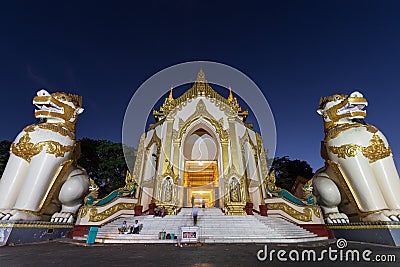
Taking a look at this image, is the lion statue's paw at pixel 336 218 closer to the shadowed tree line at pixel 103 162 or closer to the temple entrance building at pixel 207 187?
the temple entrance building at pixel 207 187

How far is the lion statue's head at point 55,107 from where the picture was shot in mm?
9539

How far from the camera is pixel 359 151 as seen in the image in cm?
862

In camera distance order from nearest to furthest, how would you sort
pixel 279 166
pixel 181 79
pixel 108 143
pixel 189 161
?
pixel 181 79, pixel 189 161, pixel 108 143, pixel 279 166

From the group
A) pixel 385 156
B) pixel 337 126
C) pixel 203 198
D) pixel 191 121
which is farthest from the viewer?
pixel 203 198

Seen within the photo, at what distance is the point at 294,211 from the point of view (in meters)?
11.0

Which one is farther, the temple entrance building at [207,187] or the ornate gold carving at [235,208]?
the ornate gold carving at [235,208]

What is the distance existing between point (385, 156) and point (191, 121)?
9379mm

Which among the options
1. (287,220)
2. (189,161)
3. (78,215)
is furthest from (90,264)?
(189,161)

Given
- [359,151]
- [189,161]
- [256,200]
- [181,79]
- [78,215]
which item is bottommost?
[78,215]

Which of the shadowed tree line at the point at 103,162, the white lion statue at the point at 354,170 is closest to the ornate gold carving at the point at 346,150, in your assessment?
the white lion statue at the point at 354,170

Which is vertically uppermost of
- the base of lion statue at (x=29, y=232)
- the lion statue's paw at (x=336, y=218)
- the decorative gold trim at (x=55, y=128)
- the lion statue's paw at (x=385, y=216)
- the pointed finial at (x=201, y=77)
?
the pointed finial at (x=201, y=77)

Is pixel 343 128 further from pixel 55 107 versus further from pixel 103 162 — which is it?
pixel 103 162

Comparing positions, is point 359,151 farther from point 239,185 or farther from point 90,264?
point 90,264

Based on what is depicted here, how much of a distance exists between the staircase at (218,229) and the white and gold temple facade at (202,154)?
1.04 meters
